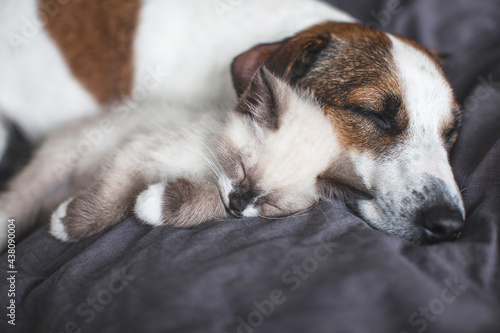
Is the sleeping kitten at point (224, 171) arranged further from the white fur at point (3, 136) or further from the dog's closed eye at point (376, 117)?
the white fur at point (3, 136)

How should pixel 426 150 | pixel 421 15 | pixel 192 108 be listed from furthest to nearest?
1. pixel 421 15
2. pixel 192 108
3. pixel 426 150

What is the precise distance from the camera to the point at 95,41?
1.40 m

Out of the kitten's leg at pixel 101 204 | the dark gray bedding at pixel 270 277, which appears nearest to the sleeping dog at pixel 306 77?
the dark gray bedding at pixel 270 277

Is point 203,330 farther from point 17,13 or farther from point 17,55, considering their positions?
point 17,13

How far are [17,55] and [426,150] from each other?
136cm

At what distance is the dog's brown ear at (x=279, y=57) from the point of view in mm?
1140

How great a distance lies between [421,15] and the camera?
71.7 inches

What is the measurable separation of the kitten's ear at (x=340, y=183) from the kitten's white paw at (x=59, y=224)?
0.64 m

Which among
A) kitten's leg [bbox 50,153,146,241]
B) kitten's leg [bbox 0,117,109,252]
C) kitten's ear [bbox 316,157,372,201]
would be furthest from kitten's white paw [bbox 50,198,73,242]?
kitten's ear [bbox 316,157,372,201]

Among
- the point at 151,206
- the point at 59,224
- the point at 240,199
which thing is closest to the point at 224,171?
the point at 240,199

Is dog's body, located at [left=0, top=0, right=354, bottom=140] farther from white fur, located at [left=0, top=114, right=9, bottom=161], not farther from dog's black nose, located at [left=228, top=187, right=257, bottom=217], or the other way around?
dog's black nose, located at [left=228, top=187, right=257, bottom=217]

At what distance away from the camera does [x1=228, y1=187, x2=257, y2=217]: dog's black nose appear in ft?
3.21

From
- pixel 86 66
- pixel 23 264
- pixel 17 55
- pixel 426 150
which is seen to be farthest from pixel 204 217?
pixel 17 55

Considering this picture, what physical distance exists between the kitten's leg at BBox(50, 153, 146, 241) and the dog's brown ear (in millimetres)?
393
